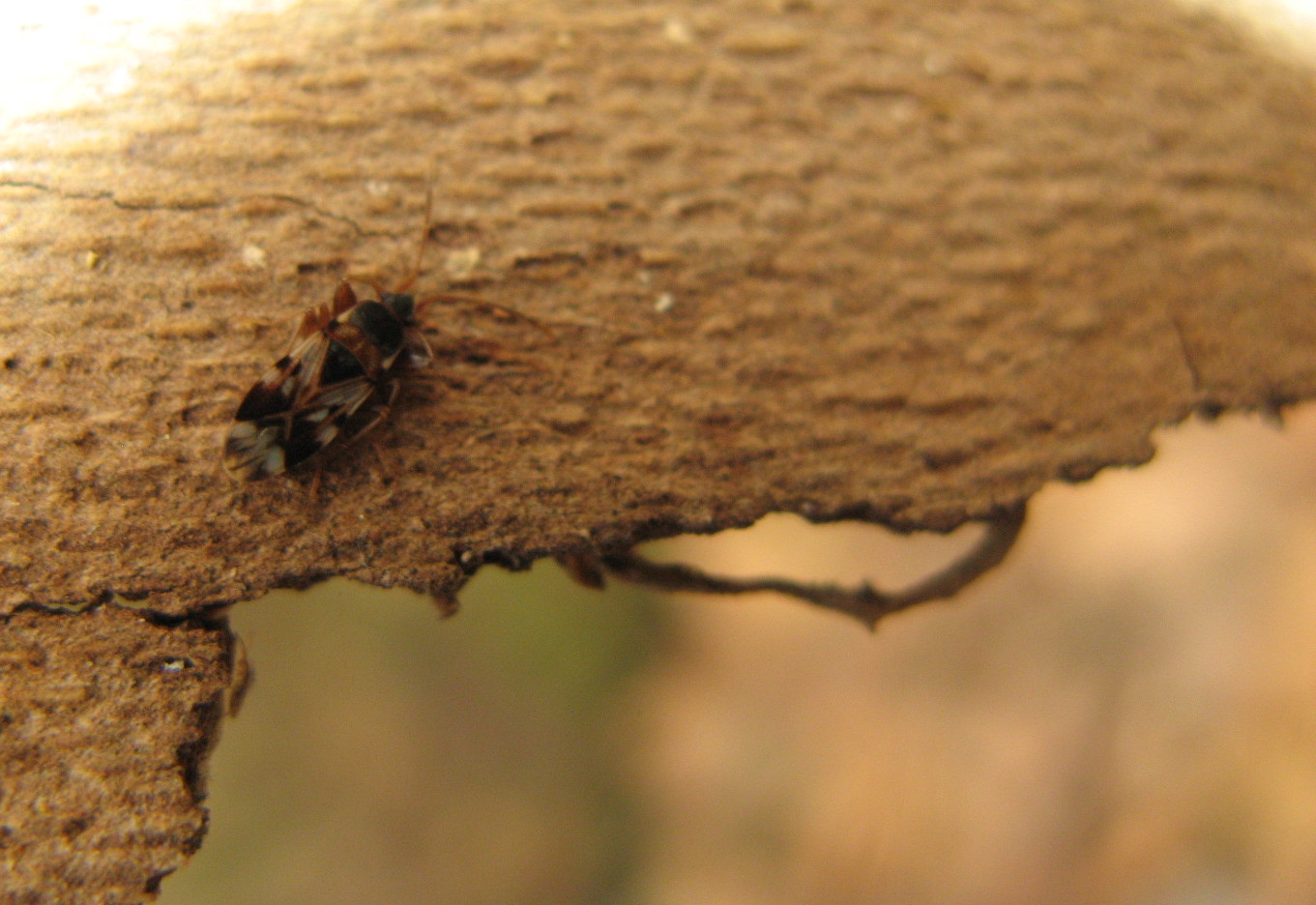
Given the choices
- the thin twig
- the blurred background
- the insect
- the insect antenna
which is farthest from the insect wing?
the blurred background

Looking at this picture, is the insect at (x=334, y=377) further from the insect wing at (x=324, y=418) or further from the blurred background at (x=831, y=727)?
the blurred background at (x=831, y=727)

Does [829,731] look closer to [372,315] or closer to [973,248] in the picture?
[973,248]

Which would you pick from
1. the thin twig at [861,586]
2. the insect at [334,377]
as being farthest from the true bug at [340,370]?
the thin twig at [861,586]

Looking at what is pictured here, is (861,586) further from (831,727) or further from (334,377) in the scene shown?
(831,727)

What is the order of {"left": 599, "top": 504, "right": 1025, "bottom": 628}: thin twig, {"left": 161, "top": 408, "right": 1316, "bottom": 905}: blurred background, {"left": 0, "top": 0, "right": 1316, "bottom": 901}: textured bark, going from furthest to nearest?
{"left": 161, "top": 408, "right": 1316, "bottom": 905}: blurred background
{"left": 599, "top": 504, "right": 1025, "bottom": 628}: thin twig
{"left": 0, "top": 0, "right": 1316, "bottom": 901}: textured bark

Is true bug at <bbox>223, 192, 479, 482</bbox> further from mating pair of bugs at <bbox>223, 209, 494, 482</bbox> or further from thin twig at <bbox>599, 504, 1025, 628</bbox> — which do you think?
thin twig at <bbox>599, 504, 1025, 628</bbox>

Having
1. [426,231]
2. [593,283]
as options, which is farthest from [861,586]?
[426,231]
